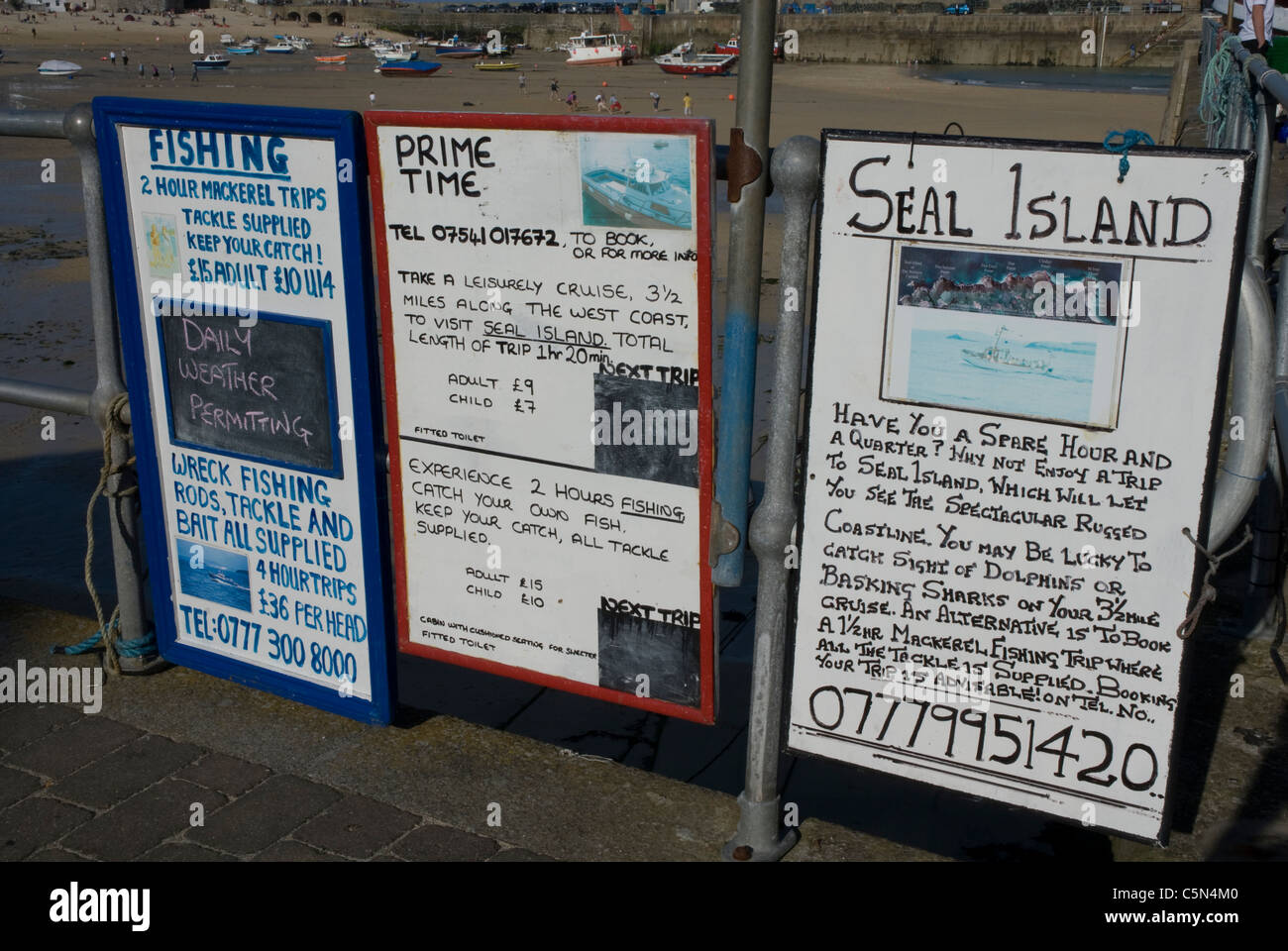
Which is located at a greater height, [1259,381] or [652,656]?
[1259,381]

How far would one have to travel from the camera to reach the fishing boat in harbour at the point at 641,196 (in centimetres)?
274

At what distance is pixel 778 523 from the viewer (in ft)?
9.30

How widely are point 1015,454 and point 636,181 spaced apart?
3.41 ft

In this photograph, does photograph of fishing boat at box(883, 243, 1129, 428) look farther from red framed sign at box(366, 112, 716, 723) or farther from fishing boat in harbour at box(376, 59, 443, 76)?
fishing boat in harbour at box(376, 59, 443, 76)

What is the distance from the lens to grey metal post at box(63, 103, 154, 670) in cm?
356

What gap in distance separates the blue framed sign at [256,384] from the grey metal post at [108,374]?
0.05 meters

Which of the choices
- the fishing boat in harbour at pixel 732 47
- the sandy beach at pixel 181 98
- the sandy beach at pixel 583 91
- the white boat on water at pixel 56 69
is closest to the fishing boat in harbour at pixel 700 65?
the sandy beach at pixel 583 91

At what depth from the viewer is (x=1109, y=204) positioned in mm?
2369

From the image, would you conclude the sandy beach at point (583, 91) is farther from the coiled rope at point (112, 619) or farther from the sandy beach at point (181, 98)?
the coiled rope at point (112, 619)

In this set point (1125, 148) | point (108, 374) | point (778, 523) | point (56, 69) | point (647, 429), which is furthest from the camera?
point (56, 69)

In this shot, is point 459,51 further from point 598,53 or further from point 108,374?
point 108,374

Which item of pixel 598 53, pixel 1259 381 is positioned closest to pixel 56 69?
pixel 598 53

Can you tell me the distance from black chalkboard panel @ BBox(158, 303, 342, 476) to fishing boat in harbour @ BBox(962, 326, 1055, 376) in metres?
1.74
